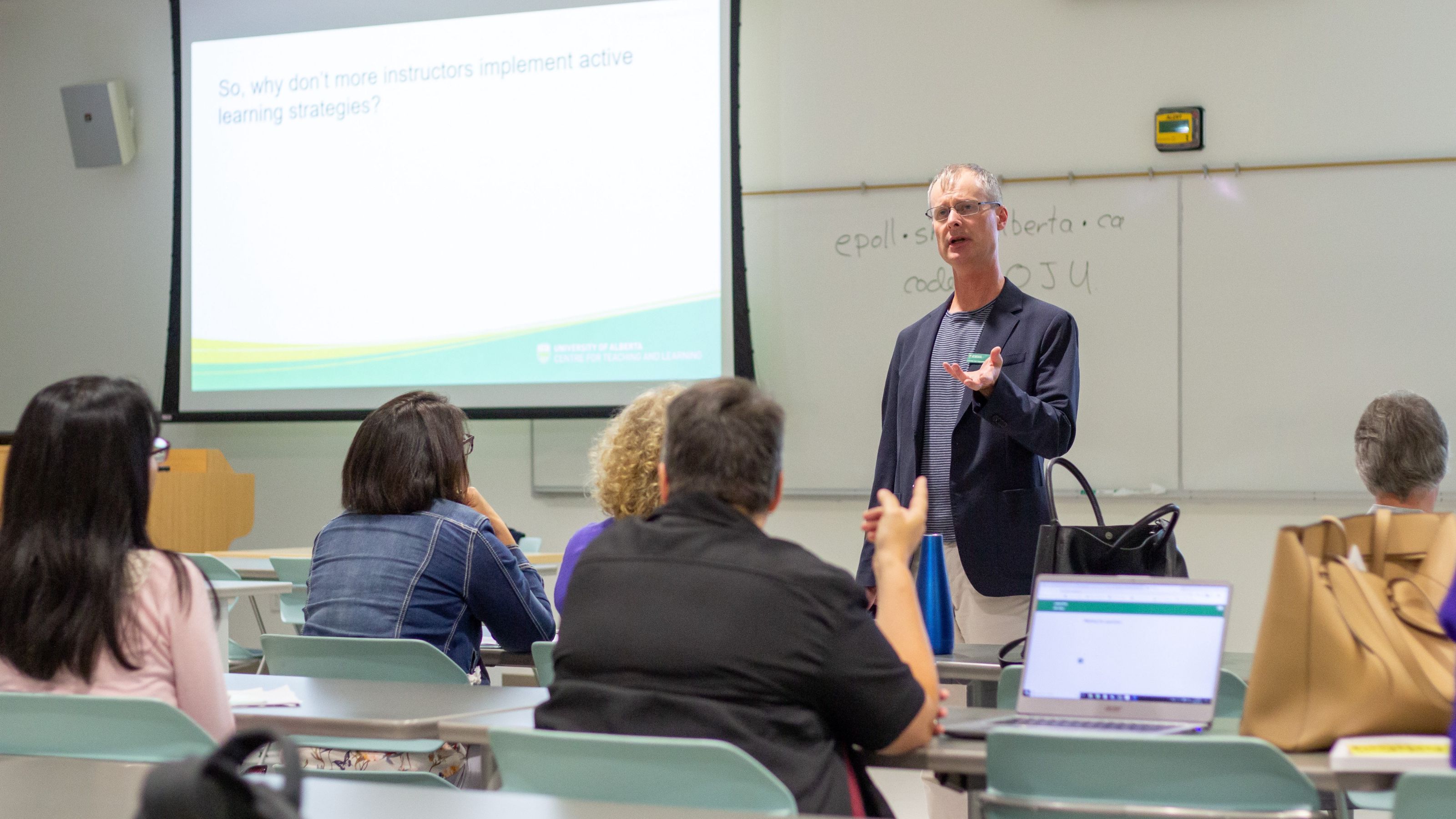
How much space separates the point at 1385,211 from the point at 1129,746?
359 cm

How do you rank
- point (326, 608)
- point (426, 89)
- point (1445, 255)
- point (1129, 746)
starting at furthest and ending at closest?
point (426, 89)
point (1445, 255)
point (326, 608)
point (1129, 746)

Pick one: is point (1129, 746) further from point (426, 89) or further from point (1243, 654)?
point (426, 89)

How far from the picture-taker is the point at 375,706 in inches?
75.9

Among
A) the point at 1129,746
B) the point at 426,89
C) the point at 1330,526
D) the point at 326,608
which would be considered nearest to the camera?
the point at 1129,746

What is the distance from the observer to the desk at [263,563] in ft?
13.4

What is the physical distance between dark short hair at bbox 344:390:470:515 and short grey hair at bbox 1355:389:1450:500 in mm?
1906

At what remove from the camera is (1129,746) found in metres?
1.47

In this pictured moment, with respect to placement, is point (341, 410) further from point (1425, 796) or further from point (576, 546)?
point (1425, 796)

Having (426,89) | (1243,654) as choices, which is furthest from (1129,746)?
(426,89)

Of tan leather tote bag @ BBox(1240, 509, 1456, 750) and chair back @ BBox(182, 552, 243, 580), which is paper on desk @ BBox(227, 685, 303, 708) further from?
chair back @ BBox(182, 552, 243, 580)

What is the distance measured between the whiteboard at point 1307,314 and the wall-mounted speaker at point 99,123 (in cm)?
449

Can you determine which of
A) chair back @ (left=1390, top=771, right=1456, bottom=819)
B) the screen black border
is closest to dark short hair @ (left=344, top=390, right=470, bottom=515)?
chair back @ (left=1390, top=771, right=1456, bottom=819)

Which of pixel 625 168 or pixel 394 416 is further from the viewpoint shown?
pixel 625 168

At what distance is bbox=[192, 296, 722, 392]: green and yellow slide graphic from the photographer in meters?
4.98
